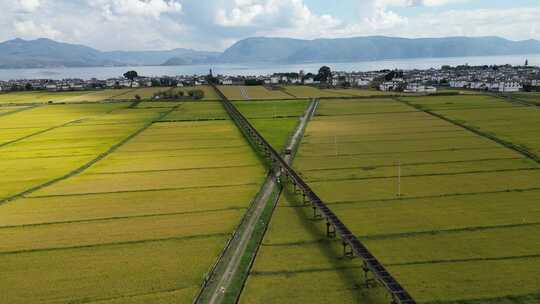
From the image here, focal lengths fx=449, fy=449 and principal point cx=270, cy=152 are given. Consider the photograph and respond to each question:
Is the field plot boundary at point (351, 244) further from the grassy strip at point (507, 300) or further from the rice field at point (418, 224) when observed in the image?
the grassy strip at point (507, 300)

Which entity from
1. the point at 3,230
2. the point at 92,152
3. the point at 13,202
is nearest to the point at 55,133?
the point at 92,152

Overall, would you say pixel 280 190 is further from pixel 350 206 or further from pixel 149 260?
pixel 149 260

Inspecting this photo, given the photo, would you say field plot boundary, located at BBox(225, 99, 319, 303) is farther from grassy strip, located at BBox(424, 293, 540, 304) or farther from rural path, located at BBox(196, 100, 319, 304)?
grassy strip, located at BBox(424, 293, 540, 304)

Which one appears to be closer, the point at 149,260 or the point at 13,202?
the point at 149,260

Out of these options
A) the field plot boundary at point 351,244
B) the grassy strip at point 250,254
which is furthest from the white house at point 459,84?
the grassy strip at point 250,254

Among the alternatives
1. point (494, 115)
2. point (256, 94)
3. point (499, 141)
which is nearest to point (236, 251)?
point (499, 141)

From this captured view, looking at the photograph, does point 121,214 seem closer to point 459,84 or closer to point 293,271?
point 293,271

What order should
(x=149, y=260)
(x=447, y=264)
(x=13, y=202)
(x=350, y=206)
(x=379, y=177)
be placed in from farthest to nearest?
1. (x=379, y=177)
2. (x=13, y=202)
3. (x=350, y=206)
4. (x=149, y=260)
5. (x=447, y=264)

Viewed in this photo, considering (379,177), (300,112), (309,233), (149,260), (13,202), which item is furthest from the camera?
(300,112)
